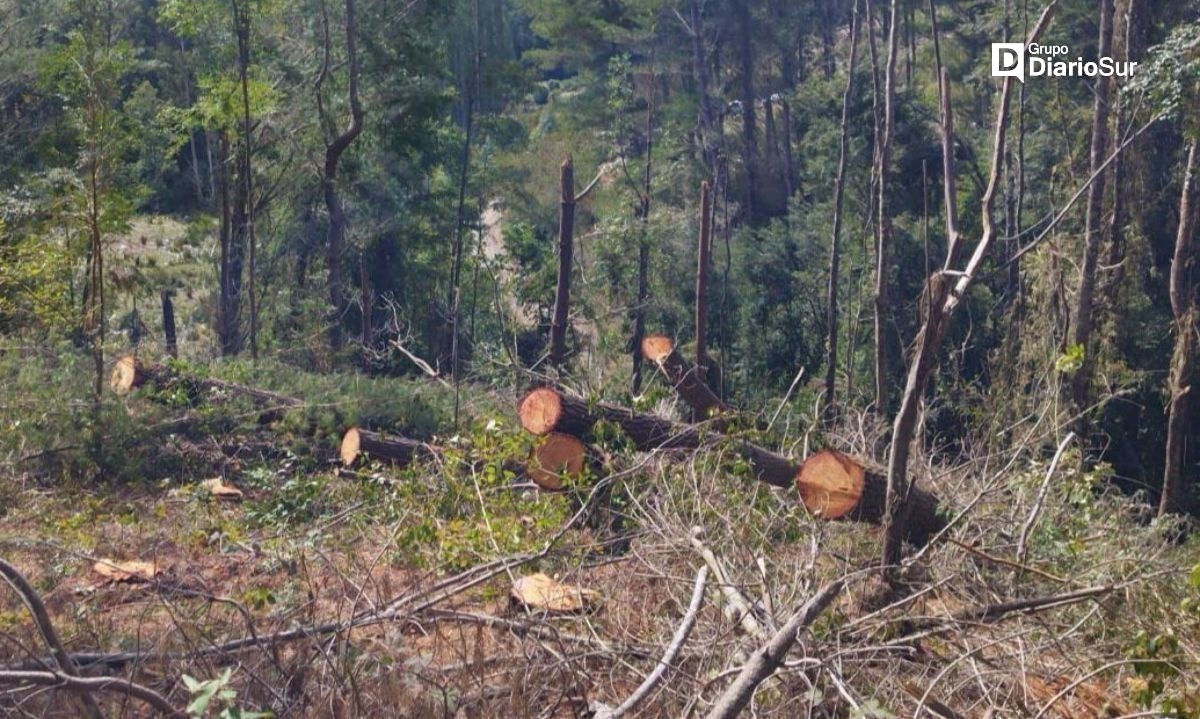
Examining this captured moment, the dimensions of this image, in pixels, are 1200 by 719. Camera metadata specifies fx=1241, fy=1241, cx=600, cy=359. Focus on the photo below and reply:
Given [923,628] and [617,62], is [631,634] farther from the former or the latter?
[617,62]

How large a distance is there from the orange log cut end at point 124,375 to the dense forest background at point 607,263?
344mm

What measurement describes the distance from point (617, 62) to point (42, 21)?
1175 cm

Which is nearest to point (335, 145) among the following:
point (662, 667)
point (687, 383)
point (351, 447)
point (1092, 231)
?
point (351, 447)

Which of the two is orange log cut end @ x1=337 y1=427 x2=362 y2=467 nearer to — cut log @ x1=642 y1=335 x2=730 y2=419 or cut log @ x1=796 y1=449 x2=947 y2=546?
cut log @ x1=642 y1=335 x2=730 y2=419

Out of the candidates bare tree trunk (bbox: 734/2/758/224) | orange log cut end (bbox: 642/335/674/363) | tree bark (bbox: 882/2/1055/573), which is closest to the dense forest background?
tree bark (bbox: 882/2/1055/573)

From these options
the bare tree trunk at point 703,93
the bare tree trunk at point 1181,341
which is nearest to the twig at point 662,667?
the bare tree trunk at point 1181,341

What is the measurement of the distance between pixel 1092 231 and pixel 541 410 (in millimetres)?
8791

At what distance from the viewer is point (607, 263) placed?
2112 centimetres

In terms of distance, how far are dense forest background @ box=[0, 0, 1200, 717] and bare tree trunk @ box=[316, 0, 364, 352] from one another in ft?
0.29

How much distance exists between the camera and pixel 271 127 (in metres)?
18.1

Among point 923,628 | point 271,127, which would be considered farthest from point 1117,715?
point 271,127

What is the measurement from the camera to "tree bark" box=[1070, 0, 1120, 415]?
13609mm

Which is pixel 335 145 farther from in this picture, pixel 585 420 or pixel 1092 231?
pixel 585 420

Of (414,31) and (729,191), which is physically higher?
(414,31)
